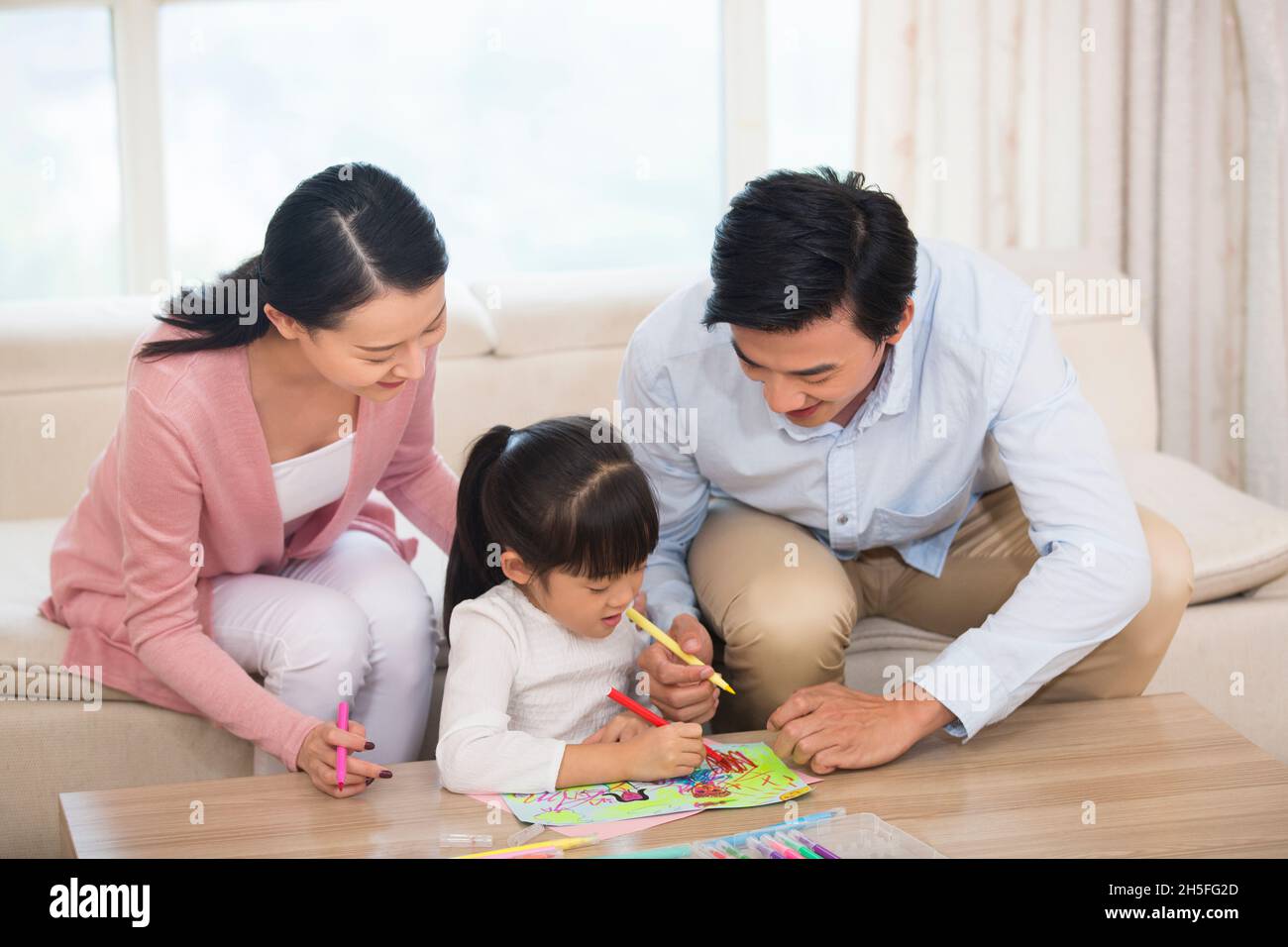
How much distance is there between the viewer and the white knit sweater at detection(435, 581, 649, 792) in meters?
1.27

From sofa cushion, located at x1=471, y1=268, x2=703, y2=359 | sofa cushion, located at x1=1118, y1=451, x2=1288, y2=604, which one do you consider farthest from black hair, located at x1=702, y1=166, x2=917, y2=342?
sofa cushion, located at x1=471, y1=268, x2=703, y2=359

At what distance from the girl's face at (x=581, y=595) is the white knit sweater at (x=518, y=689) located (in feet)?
0.11

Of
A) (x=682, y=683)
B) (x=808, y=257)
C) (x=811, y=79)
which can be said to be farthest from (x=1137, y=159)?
(x=682, y=683)

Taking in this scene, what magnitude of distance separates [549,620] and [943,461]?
514 mm

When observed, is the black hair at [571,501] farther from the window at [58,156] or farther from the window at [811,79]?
the window at [58,156]

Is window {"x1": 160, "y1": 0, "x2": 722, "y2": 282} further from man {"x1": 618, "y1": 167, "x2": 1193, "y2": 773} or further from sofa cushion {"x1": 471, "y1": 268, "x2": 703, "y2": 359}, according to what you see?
man {"x1": 618, "y1": 167, "x2": 1193, "y2": 773}

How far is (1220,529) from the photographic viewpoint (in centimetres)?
191

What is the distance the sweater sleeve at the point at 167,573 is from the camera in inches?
55.6

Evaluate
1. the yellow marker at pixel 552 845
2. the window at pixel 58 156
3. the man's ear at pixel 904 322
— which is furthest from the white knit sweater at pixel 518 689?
the window at pixel 58 156

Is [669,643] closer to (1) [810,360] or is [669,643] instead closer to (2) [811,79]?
(1) [810,360]

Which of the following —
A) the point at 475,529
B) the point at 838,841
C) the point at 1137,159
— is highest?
the point at 1137,159

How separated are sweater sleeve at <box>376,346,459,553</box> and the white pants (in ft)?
0.23
